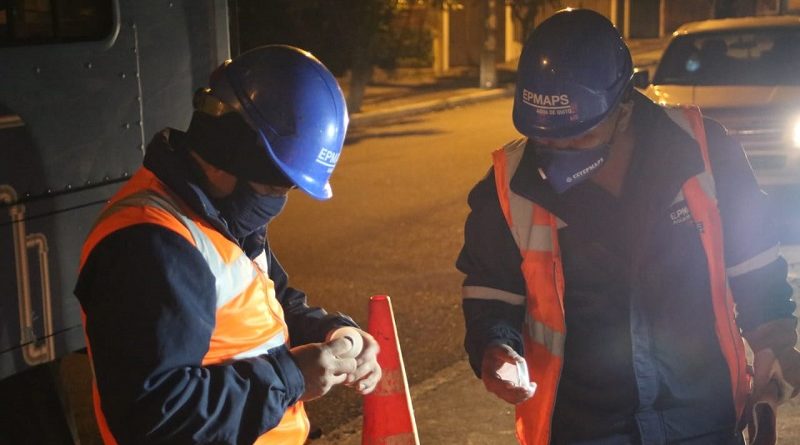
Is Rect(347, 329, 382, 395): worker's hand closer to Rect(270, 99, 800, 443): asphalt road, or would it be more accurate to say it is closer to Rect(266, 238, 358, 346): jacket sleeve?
Rect(266, 238, 358, 346): jacket sleeve

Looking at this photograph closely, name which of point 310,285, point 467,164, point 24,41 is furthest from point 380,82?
point 24,41

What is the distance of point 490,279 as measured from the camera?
3.14 metres

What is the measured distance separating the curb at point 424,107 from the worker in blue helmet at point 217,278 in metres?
16.5

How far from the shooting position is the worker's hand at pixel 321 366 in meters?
2.64

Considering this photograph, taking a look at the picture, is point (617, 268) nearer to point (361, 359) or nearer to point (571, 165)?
point (571, 165)

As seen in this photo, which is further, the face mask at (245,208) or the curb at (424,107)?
the curb at (424,107)

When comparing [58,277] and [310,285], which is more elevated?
[58,277]

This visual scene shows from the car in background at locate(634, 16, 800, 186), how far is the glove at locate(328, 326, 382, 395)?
6658mm

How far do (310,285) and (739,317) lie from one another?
5.82 m

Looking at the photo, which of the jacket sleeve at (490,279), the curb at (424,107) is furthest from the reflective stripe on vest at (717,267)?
the curb at (424,107)

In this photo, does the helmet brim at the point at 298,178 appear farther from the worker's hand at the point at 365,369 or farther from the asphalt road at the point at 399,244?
the asphalt road at the point at 399,244

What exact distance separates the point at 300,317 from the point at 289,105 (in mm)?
698

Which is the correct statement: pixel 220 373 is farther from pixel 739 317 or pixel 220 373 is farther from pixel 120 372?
pixel 739 317

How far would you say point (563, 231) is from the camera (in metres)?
2.98
